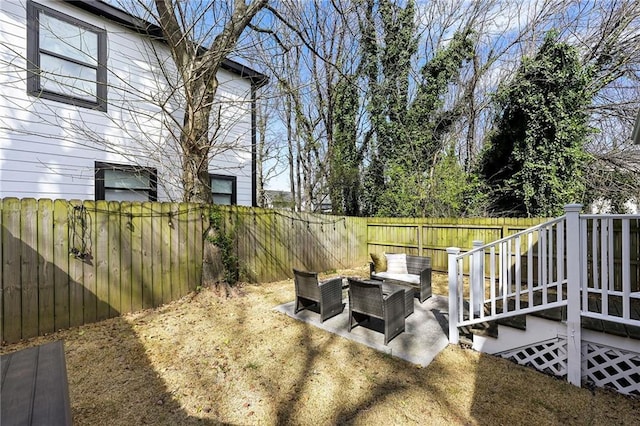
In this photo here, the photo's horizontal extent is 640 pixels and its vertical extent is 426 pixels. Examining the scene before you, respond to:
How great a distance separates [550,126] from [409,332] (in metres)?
8.17

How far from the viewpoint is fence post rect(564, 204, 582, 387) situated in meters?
2.90

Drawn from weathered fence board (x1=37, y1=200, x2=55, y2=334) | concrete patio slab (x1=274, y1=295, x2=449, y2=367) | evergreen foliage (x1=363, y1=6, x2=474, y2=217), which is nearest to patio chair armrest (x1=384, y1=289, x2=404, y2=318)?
concrete patio slab (x1=274, y1=295, x2=449, y2=367)

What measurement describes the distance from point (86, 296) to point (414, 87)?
41.5 ft

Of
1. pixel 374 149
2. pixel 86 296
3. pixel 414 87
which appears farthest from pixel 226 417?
pixel 414 87

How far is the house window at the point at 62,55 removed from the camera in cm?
514

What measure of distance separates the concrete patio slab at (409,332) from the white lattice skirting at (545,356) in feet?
2.54

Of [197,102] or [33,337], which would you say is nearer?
[33,337]

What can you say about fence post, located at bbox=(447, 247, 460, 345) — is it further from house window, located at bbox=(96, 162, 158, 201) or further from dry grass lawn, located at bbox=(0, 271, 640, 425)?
house window, located at bbox=(96, 162, 158, 201)

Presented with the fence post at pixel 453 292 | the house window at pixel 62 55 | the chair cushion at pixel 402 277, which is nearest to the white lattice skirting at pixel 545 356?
the fence post at pixel 453 292

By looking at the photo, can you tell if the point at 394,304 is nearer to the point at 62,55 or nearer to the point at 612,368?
the point at 612,368

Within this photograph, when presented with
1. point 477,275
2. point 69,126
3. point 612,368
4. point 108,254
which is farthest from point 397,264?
point 69,126

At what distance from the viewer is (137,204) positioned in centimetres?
442

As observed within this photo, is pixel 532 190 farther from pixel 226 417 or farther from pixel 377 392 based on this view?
pixel 226 417

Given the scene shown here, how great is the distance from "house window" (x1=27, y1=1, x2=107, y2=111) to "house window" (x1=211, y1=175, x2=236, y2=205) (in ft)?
9.49
